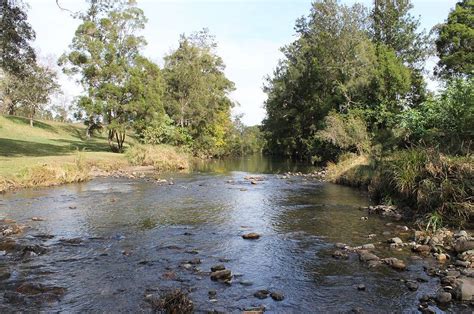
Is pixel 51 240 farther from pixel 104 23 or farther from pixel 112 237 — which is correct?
pixel 104 23

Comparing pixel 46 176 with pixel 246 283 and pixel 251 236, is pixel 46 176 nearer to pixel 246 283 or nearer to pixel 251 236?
pixel 251 236

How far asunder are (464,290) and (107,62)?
40642 mm

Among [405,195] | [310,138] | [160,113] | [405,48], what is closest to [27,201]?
[405,195]

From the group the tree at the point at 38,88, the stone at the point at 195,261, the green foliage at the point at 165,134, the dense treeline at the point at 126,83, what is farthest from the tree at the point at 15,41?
the tree at the point at 38,88

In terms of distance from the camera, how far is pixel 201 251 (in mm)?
11570

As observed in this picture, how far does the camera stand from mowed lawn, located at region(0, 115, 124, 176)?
90.7ft

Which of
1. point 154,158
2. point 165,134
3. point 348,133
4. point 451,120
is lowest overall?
point 154,158

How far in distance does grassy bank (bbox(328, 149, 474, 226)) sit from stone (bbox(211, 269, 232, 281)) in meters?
7.99

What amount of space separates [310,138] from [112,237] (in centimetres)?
4288

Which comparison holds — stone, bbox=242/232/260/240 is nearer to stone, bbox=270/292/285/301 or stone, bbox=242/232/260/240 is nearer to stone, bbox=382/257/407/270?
stone, bbox=382/257/407/270

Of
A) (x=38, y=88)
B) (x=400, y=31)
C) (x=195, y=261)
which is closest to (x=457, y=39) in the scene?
(x=400, y=31)

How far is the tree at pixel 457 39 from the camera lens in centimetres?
4162

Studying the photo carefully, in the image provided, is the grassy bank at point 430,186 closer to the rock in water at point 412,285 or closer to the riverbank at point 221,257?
the riverbank at point 221,257

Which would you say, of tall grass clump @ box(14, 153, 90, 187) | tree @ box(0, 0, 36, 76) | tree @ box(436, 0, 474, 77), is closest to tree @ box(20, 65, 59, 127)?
tree @ box(0, 0, 36, 76)
